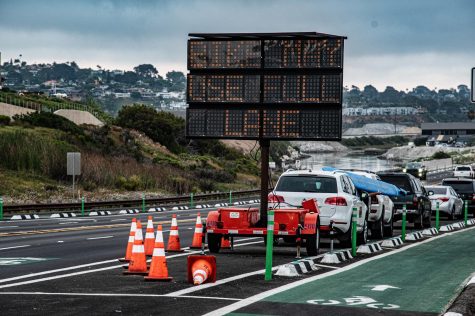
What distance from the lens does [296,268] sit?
56.0ft

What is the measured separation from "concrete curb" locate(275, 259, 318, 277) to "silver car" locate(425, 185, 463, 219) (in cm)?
2353

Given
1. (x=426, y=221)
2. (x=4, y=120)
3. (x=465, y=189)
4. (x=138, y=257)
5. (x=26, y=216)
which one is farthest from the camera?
(x=4, y=120)

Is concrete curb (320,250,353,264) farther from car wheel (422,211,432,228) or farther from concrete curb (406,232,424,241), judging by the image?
car wheel (422,211,432,228)

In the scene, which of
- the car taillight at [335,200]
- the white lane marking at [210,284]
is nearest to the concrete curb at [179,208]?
the car taillight at [335,200]

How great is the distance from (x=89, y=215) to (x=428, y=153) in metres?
159

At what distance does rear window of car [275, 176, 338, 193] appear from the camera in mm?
23547

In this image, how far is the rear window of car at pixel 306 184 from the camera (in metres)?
→ 23.5

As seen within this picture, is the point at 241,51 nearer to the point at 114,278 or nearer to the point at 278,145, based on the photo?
the point at 114,278

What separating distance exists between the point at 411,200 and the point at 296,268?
18005 mm

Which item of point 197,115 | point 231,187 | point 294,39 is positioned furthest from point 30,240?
point 231,187

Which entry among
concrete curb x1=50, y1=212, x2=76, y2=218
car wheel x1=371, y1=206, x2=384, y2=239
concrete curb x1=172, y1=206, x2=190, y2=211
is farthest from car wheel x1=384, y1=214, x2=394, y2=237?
concrete curb x1=172, y1=206, x2=190, y2=211

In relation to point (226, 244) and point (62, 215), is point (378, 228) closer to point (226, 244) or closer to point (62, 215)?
point (226, 244)

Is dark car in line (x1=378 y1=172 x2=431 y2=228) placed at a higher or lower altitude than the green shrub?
lower

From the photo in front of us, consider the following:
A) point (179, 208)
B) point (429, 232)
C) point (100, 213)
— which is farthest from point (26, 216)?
point (429, 232)
